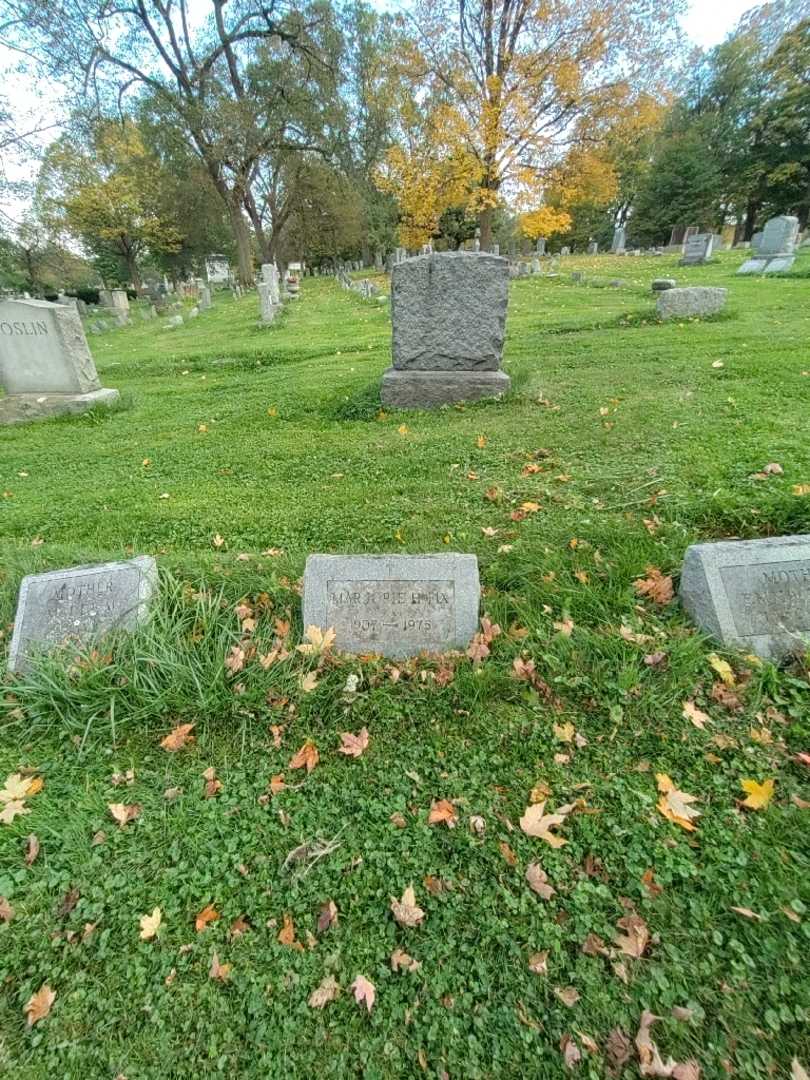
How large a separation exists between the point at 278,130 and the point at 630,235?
28.4 m

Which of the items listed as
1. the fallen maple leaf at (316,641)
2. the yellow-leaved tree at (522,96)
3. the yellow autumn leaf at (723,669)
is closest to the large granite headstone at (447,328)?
the fallen maple leaf at (316,641)

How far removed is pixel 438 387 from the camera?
5.95 metres

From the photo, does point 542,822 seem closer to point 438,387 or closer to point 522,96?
point 438,387

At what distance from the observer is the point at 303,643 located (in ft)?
8.61

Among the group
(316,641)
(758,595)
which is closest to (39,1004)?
(316,641)

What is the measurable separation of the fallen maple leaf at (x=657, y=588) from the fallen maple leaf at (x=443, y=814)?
1.56 metres

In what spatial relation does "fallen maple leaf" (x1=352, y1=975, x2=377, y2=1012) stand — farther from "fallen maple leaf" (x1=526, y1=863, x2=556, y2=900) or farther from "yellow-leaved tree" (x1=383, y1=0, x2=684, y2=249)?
"yellow-leaved tree" (x1=383, y1=0, x2=684, y2=249)

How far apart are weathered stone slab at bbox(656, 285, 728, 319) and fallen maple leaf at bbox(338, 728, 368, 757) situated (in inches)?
366

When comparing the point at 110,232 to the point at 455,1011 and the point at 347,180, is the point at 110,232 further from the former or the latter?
the point at 455,1011

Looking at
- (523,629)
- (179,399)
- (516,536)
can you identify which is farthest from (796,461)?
(179,399)

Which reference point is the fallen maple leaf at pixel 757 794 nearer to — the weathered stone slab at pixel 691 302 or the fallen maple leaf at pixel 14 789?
the fallen maple leaf at pixel 14 789

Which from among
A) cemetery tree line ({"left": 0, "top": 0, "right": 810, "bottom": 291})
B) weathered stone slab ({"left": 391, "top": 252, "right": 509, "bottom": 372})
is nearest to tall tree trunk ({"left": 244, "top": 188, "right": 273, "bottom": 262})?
cemetery tree line ({"left": 0, "top": 0, "right": 810, "bottom": 291})

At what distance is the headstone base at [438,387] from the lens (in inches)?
231

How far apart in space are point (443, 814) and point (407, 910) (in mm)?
344
